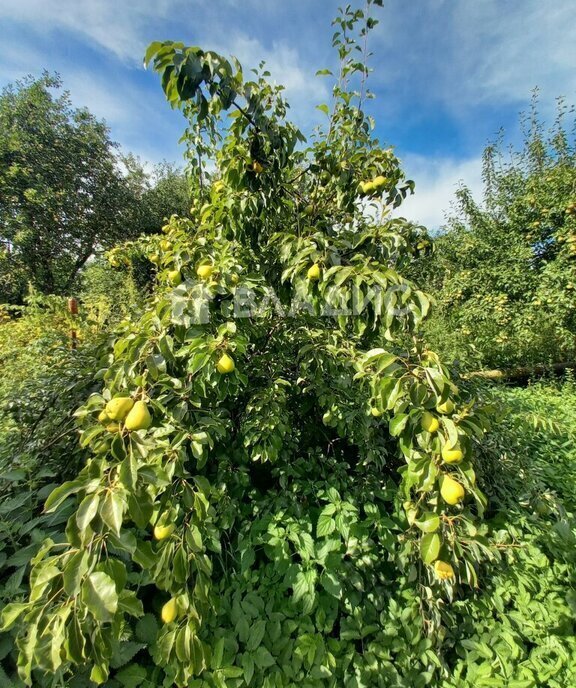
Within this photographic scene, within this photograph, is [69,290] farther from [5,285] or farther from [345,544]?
[345,544]

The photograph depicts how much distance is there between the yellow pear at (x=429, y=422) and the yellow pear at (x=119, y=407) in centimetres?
78

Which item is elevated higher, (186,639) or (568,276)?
(568,276)

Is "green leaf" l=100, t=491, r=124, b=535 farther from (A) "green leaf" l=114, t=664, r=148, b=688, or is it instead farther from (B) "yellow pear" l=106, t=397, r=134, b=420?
(A) "green leaf" l=114, t=664, r=148, b=688

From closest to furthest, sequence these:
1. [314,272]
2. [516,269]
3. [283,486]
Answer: [314,272]
[283,486]
[516,269]

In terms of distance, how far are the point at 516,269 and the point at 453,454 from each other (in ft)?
17.0

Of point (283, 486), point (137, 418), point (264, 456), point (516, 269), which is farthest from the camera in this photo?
point (516, 269)

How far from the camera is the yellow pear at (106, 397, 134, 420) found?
785 mm

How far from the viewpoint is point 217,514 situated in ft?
4.92

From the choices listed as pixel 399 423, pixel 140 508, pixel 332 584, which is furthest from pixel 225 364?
pixel 332 584

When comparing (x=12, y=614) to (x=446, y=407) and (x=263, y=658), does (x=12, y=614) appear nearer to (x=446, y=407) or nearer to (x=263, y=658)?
(x=263, y=658)

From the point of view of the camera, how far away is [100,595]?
0.61 meters

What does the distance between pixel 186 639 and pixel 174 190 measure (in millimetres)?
13283

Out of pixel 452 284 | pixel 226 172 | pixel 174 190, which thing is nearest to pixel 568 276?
pixel 452 284

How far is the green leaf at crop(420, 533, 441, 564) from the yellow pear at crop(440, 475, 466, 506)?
12 centimetres
